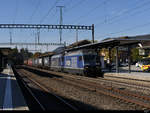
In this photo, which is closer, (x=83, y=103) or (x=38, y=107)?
(x=38, y=107)

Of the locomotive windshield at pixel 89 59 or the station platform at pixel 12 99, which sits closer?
the station platform at pixel 12 99

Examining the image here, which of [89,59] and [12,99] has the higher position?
→ [89,59]

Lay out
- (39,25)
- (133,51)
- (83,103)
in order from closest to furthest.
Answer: (83,103), (39,25), (133,51)

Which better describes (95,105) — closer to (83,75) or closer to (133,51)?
(83,75)

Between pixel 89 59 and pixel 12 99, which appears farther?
pixel 89 59

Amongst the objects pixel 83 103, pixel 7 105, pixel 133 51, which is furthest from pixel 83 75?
pixel 133 51

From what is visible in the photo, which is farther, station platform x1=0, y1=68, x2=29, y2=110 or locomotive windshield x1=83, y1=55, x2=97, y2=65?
locomotive windshield x1=83, y1=55, x2=97, y2=65

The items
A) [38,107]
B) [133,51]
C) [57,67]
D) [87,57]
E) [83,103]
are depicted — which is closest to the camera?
[38,107]

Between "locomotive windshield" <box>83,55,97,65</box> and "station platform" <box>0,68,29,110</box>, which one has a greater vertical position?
"locomotive windshield" <box>83,55,97,65</box>

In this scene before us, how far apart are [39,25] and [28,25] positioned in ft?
4.75

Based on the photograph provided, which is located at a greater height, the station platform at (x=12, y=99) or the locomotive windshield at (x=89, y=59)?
the locomotive windshield at (x=89, y=59)

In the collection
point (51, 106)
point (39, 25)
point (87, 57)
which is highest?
point (39, 25)

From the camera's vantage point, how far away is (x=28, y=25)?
1169 inches

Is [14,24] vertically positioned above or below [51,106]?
above
